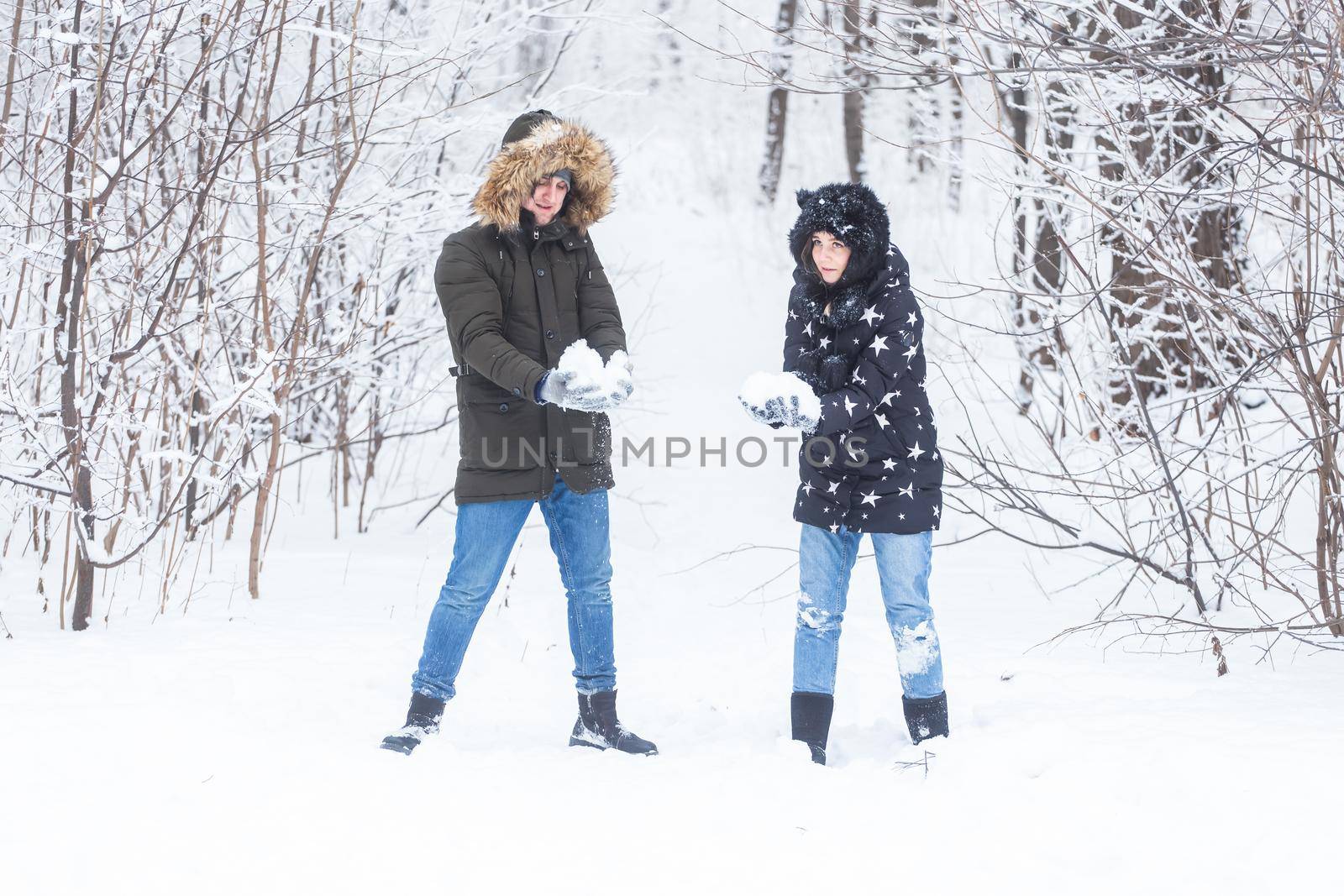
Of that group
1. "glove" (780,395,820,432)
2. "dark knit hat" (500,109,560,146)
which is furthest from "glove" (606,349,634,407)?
"dark knit hat" (500,109,560,146)

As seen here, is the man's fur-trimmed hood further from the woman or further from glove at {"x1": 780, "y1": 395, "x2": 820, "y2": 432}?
glove at {"x1": 780, "y1": 395, "x2": 820, "y2": 432}

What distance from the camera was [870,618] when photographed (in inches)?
180

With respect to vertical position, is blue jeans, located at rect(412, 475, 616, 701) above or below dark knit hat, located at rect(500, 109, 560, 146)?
below

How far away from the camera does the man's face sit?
9.98ft

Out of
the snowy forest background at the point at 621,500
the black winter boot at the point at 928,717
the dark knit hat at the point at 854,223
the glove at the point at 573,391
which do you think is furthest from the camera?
the black winter boot at the point at 928,717

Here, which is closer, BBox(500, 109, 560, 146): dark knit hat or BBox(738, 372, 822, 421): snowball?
BBox(738, 372, 822, 421): snowball

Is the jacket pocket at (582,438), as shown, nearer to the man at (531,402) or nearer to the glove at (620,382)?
the man at (531,402)

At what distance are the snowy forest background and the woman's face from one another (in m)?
0.40

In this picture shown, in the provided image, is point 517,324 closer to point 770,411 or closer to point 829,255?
point 770,411

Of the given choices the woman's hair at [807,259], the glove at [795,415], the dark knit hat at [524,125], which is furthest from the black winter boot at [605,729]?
the dark knit hat at [524,125]

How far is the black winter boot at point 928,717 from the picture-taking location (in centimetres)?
303

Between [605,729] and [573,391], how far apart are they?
103cm

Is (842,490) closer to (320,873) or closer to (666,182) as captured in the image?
(320,873)

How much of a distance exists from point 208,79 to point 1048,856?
4600 millimetres
